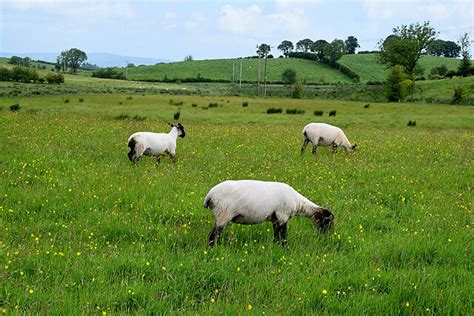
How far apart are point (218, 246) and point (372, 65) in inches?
6110

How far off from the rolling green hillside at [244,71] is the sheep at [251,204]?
4487 inches

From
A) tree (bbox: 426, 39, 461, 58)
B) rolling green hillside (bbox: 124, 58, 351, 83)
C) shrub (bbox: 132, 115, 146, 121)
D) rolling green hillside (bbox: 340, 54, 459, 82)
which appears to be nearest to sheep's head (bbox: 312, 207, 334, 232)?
shrub (bbox: 132, 115, 146, 121)

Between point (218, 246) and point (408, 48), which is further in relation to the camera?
point (408, 48)

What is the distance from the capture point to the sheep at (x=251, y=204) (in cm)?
743

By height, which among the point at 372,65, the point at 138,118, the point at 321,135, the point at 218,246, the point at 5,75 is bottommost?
the point at 218,246

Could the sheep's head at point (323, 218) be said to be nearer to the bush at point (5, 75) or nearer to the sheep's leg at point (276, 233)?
the sheep's leg at point (276, 233)

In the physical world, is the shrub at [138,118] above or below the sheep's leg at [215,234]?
above

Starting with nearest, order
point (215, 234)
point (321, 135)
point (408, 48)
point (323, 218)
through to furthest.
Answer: point (215, 234)
point (323, 218)
point (321, 135)
point (408, 48)

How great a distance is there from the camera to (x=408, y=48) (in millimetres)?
89312

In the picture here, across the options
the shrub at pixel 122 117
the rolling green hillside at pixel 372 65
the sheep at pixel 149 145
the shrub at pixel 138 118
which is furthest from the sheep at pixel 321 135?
the rolling green hillside at pixel 372 65

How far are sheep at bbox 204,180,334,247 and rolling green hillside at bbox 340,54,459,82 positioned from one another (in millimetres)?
128744

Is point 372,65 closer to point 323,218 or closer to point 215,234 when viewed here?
point 323,218

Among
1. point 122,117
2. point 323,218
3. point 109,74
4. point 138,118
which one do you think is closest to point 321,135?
point 323,218

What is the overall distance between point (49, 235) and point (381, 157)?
46.5 ft
